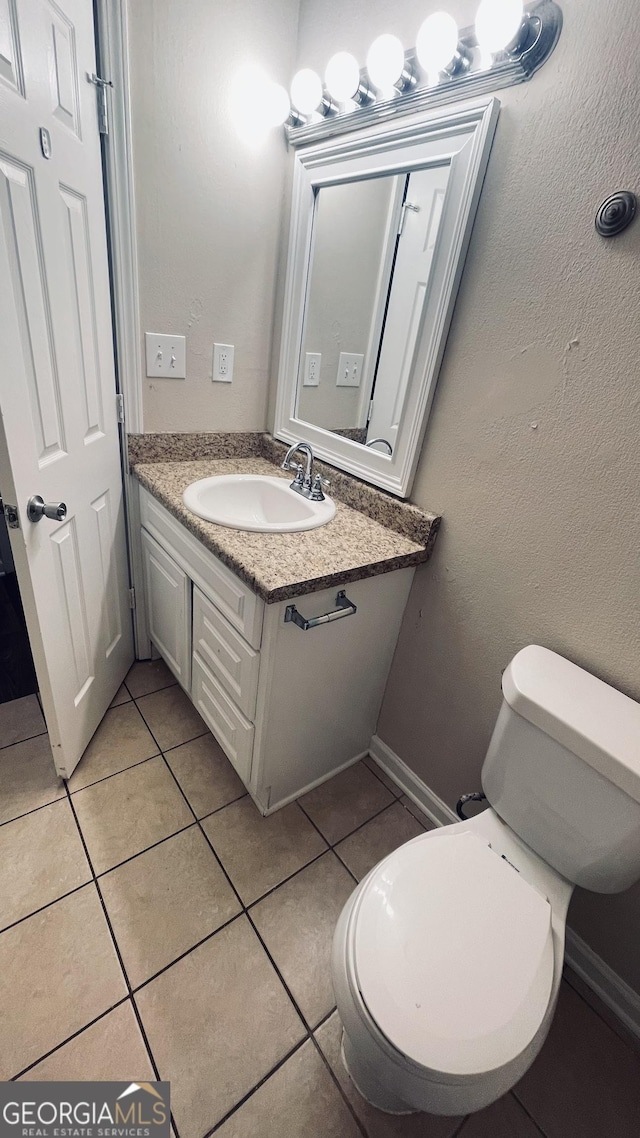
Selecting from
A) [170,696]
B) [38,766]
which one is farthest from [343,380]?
[38,766]

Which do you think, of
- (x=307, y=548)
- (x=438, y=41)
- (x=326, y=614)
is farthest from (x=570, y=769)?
(x=438, y=41)

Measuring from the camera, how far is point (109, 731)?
1546 millimetres

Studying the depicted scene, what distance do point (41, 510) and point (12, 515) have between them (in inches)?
2.1

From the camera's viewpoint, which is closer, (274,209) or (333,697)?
(333,697)

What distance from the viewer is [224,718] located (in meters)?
1.31

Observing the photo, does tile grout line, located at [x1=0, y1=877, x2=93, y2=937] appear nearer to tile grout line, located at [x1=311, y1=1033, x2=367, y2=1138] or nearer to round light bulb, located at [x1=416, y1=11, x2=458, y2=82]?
tile grout line, located at [x1=311, y1=1033, x2=367, y2=1138]

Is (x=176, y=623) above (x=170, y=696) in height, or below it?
above

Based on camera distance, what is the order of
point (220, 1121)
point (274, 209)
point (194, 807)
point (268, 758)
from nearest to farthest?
point (220, 1121) → point (268, 758) → point (194, 807) → point (274, 209)

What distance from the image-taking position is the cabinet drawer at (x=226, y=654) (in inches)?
44.1

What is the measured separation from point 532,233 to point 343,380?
24.6 inches

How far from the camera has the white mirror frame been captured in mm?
965

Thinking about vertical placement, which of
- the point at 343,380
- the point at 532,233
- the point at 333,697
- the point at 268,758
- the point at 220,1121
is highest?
the point at 532,233

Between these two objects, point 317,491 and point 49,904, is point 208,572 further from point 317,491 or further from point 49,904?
point 49,904

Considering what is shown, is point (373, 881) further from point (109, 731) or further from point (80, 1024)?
point (109, 731)
